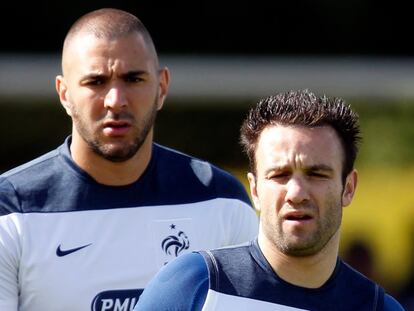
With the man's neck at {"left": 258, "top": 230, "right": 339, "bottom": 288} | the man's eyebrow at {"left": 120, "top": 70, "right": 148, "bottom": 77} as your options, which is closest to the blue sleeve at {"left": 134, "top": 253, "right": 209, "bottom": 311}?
the man's neck at {"left": 258, "top": 230, "right": 339, "bottom": 288}

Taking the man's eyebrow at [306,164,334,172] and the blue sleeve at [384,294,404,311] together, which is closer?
the man's eyebrow at [306,164,334,172]

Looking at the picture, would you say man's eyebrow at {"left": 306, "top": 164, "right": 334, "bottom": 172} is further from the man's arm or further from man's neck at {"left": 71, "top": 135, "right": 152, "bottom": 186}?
the man's arm

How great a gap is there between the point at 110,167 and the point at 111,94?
327 millimetres

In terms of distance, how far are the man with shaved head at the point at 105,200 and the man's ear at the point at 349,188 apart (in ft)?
3.17

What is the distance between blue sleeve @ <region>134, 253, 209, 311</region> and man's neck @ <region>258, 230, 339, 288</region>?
225 mm

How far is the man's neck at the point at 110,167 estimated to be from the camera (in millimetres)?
5090

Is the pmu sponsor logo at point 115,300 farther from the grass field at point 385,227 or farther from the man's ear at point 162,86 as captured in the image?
the grass field at point 385,227

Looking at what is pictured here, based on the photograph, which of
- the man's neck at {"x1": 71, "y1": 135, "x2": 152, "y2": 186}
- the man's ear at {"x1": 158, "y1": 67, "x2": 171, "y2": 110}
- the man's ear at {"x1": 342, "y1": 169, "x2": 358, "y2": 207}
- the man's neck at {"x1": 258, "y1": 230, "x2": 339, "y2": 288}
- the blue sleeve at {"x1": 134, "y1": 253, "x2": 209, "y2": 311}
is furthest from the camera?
the man's ear at {"x1": 158, "y1": 67, "x2": 171, "y2": 110}

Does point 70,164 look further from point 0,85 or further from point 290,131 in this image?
point 0,85

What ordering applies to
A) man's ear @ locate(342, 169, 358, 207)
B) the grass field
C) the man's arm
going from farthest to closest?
the grass field → the man's arm → man's ear @ locate(342, 169, 358, 207)

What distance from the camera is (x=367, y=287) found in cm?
429

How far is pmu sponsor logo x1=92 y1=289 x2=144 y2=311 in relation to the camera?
4.92 metres

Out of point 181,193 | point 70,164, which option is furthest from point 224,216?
point 70,164

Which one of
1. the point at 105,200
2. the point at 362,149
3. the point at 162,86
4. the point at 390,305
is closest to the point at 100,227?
the point at 105,200
